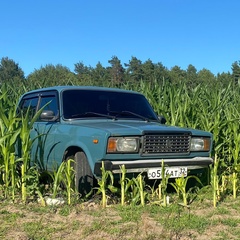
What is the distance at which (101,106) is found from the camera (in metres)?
5.92

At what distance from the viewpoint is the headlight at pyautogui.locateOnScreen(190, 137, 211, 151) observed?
5.47 meters

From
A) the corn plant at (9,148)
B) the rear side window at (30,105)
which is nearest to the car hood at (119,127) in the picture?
the corn plant at (9,148)

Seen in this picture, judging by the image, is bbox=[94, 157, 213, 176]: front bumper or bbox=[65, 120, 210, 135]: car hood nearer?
bbox=[94, 157, 213, 176]: front bumper

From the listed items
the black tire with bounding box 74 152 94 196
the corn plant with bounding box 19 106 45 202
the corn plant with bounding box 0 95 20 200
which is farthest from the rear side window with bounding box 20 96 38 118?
the black tire with bounding box 74 152 94 196

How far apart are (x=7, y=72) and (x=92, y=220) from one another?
3730 inches

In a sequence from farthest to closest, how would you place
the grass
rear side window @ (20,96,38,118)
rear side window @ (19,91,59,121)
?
1. rear side window @ (20,96,38,118)
2. rear side window @ (19,91,59,121)
3. the grass

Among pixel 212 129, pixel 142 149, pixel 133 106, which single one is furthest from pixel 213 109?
pixel 142 149

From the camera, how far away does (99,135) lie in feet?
15.9

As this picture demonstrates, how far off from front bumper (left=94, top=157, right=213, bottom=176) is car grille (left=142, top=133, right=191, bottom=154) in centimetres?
12

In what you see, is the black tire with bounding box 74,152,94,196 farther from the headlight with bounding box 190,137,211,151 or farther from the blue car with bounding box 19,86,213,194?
the headlight with bounding box 190,137,211,151

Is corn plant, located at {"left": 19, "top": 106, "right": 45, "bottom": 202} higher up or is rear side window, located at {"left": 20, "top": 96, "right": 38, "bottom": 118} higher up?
rear side window, located at {"left": 20, "top": 96, "right": 38, "bottom": 118}

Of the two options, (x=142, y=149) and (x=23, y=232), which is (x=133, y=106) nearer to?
(x=142, y=149)

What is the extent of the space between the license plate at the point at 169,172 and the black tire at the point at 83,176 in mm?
761

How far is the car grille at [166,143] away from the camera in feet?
16.5
